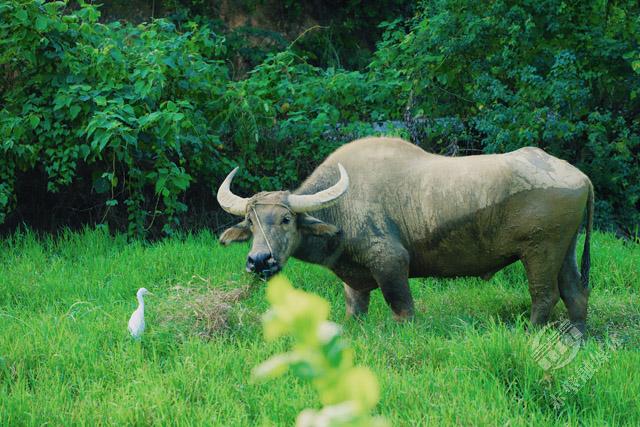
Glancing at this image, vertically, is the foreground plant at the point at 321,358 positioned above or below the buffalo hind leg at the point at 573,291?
above

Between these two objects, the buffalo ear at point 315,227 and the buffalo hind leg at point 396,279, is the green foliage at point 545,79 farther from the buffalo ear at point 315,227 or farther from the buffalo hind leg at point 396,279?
the buffalo ear at point 315,227

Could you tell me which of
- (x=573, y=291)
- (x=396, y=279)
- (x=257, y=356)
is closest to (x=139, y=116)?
(x=396, y=279)

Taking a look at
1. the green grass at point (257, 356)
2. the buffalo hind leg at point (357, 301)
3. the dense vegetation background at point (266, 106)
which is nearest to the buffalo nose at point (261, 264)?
the green grass at point (257, 356)

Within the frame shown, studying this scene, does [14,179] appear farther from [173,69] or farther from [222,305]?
[222,305]

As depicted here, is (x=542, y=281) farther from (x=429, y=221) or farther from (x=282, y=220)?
(x=282, y=220)

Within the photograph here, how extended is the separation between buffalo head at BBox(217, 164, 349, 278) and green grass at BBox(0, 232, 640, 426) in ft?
1.72

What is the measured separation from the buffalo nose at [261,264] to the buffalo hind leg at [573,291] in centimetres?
195

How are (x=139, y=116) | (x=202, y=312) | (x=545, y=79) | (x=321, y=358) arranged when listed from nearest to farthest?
(x=321, y=358) → (x=202, y=312) → (x=139, y=116) → (x=545, y=79)

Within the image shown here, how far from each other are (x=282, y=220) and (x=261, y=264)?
1.47ft

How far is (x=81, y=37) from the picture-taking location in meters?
7.79

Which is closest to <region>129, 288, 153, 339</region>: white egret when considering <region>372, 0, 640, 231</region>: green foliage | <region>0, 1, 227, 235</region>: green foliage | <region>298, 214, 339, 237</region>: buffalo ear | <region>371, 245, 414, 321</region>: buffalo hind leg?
<region>298, 214, 339, 237</region>: buffalo ear

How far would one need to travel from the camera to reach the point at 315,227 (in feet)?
16.7

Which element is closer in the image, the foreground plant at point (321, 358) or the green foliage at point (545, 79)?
the foreground plant at point (321, 358)

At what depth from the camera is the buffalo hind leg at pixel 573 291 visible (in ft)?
17.1
